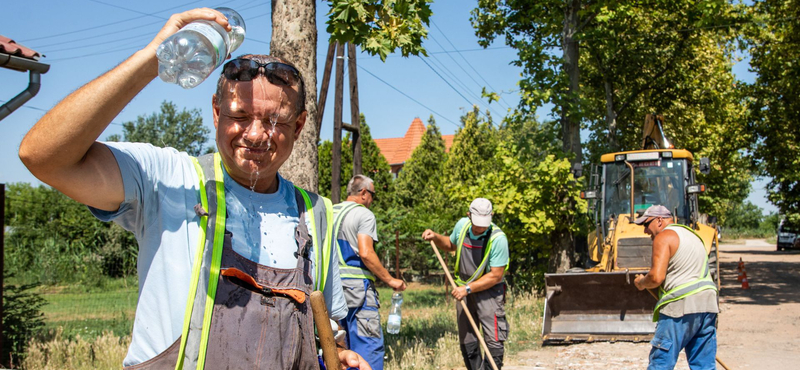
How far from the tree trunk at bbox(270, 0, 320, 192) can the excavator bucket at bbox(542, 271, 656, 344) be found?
5.44 m

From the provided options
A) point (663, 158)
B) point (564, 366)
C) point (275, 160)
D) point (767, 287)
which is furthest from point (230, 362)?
point (767, 287)

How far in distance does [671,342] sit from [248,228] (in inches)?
182

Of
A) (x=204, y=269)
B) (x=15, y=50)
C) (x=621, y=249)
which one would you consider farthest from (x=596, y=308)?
(x=204, y=269)

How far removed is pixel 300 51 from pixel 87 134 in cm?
380

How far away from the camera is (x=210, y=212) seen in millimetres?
1849

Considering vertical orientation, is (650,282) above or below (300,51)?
below

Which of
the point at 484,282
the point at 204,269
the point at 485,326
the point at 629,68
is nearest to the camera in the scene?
the point at 204,269

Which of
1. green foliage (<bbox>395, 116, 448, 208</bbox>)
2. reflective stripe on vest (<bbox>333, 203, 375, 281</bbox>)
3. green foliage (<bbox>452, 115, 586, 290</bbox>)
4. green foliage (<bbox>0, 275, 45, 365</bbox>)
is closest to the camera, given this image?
reflective stripe on vest (<bbox>333, 203, 375, 281</bbox>)

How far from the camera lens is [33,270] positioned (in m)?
20.2

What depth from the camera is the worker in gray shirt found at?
17.8 ft

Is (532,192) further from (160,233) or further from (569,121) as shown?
(160,233)

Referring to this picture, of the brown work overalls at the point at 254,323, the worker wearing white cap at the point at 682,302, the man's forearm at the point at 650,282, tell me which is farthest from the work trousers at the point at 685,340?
the brown work overalls at the point at 254,323

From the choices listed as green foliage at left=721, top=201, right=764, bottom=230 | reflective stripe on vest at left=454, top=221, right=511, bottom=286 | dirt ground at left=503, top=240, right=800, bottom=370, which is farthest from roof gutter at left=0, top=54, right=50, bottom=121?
green foliage at left=721, top=201, right=764, bottom=230

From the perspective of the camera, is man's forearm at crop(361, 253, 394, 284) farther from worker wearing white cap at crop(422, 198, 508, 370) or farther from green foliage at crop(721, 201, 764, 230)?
green foliage at crop(721, 201, 764, 230)
